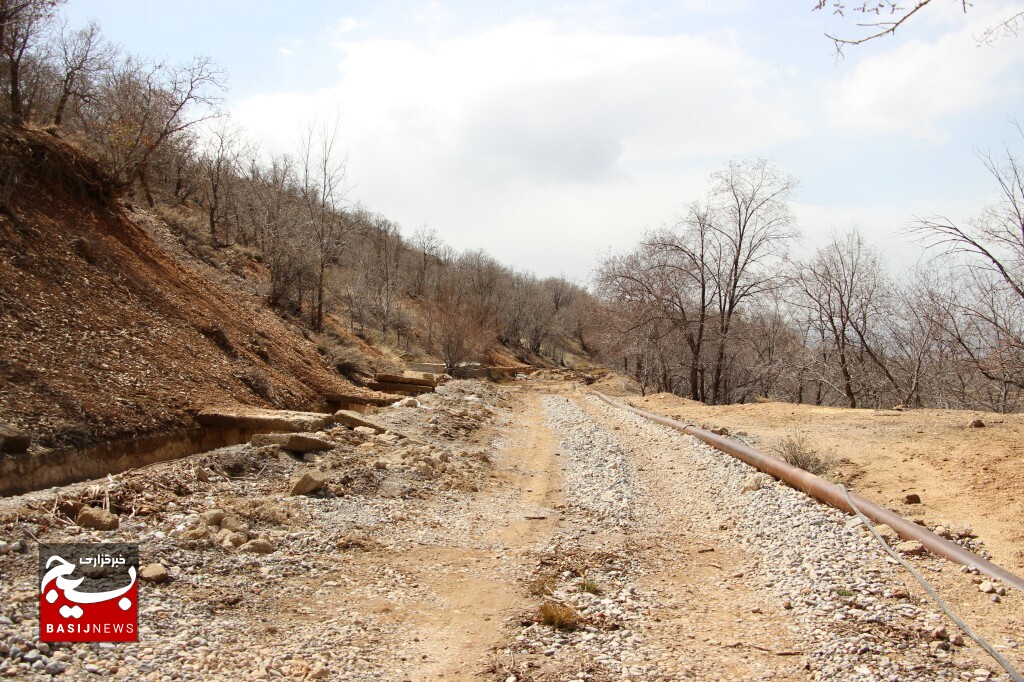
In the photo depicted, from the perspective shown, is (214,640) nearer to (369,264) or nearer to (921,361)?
(921,361)

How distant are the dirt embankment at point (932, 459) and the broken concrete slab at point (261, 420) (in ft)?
24.1

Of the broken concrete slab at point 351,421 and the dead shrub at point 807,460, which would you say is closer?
the dead shrub at point 807,460

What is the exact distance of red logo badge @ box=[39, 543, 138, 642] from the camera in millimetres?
3492

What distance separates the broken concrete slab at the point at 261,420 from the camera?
931 centimetres

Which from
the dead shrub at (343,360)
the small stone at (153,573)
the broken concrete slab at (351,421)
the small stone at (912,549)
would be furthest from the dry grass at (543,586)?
the dead shrub at (343,360)

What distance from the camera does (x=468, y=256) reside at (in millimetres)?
75688

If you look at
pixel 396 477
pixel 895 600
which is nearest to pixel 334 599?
pixel 396 477

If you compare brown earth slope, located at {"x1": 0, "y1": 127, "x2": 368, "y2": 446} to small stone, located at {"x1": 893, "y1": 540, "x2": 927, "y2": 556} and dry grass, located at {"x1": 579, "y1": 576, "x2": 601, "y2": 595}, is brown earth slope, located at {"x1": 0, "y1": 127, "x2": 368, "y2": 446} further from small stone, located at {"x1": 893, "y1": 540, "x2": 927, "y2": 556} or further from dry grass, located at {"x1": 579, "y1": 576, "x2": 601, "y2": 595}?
small stone, located at {"x1": 893, "y1": 540, "x2": 927, "y2": 556}

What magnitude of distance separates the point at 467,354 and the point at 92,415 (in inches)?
1060

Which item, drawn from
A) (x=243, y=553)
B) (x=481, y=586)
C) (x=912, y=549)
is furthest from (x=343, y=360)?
(x=912, y=549)

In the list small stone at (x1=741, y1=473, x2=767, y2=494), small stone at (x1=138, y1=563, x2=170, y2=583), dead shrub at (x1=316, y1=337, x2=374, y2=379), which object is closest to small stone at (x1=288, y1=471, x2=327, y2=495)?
small stone at (x1=138, y1=563, x2=170, y2=583)

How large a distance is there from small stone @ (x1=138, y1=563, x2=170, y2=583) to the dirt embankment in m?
6.29

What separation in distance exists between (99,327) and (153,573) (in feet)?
23.8

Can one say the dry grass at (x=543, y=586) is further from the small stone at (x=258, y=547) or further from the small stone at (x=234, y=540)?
the small stone at (x=234, y=540)
